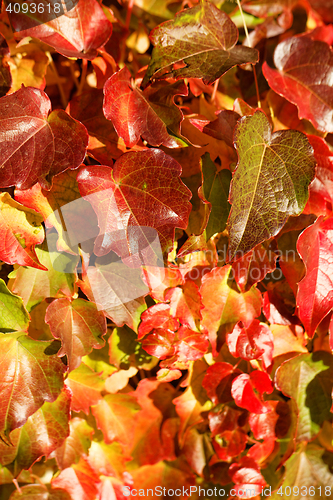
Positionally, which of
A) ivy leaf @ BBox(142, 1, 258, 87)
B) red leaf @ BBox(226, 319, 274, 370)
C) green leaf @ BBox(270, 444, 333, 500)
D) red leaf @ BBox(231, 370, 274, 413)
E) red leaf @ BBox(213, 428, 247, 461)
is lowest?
green leaf @ BBox(270, 444, 333, 500)

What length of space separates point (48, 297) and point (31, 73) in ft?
1.10

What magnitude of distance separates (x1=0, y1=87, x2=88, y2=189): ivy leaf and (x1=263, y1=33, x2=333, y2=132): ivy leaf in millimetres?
310

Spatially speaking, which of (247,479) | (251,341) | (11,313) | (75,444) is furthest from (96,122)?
(247,479)

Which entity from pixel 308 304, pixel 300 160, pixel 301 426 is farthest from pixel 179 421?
pixel 300 160

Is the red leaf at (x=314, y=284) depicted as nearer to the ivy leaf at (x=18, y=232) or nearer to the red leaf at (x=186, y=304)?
the red leaf at (x=186, y=304)

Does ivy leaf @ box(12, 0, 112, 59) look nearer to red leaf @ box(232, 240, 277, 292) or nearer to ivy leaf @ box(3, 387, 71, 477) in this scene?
red leaf @ box(232, 240, 277, 292)

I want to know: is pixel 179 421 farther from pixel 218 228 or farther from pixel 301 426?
pixel 218 228

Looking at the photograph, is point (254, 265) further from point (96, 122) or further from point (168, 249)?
point (96, 122)

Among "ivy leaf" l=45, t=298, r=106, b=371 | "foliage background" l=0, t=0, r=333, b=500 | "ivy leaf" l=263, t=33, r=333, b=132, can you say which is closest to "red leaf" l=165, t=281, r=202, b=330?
"foliage background" l=0, t=0, r=333, b=500

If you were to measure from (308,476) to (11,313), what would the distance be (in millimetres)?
602

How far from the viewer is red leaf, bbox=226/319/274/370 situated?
53 cm

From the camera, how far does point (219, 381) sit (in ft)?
1.88

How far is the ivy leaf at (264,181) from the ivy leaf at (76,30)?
0.80 ft

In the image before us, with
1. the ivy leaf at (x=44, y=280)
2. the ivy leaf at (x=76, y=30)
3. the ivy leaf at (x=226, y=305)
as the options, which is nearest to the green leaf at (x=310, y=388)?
the ivy leaf at (x=226, y=305)
